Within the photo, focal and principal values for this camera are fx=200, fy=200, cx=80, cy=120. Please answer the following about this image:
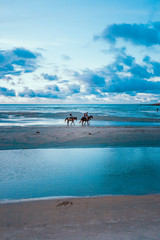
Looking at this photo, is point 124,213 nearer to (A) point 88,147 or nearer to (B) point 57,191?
(B) point 57,191

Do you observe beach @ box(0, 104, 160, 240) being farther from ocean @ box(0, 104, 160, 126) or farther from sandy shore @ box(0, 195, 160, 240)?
ocean @ box(0, 104, 160, 126)

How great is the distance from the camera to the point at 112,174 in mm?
A: 7793

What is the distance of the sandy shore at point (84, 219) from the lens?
376 cm

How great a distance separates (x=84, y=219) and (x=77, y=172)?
3.64 metres

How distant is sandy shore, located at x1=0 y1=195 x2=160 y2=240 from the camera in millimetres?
3760

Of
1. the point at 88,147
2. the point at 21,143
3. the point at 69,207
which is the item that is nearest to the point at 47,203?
the point at 69,207

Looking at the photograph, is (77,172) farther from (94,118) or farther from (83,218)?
(94,118)

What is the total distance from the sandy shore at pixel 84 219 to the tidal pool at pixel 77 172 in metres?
0.71

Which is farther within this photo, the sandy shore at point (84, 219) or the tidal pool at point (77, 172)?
the tidal pool at point (77, 172)

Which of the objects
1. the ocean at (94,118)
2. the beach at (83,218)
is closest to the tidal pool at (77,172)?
the beach at (83,218)

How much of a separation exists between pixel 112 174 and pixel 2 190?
158 inches

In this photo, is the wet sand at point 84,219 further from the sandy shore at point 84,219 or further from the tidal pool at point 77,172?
the tidal pool at point 77,172

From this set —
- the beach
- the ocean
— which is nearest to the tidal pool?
the beach

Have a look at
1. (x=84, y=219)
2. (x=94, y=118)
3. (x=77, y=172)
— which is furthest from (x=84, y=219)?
(x=94, y=118)
